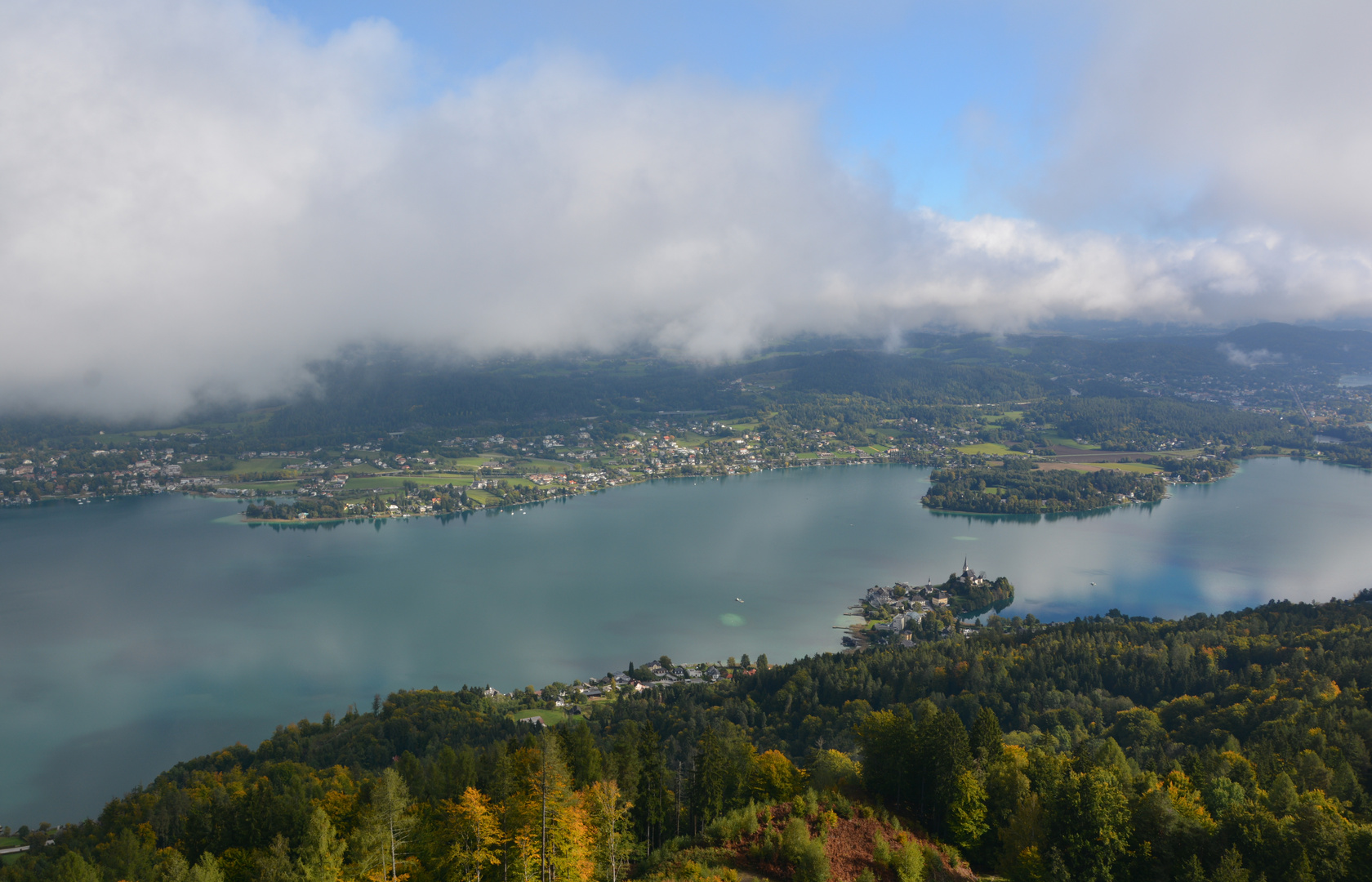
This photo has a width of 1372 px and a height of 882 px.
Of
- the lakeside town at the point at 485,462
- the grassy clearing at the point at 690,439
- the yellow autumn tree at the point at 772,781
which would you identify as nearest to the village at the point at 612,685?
the yellow autumn tree at the point at 772,781

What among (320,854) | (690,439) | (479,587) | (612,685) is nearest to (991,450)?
(690,439)

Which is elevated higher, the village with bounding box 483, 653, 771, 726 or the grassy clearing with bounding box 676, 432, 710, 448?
the grassy clearing with bounding box 676, 432, 710, 448

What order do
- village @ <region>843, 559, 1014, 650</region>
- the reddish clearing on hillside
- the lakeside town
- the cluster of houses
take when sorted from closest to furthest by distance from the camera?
1. the reddish clearing on hillside
2. the cluster of houses
3. village @ <region>843, 559, 1014, 650</region>
4. the lakeside town

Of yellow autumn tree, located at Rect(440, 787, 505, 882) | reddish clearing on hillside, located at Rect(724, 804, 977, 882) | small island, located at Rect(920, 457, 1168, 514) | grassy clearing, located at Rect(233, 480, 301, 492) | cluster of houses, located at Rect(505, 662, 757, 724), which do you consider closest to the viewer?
yellow autumn tree, located at Rect(440, 787, 505, 882)

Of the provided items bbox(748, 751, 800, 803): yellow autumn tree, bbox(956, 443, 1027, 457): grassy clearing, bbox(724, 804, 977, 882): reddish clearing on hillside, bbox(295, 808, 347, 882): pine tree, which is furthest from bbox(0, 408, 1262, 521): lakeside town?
bbox(724, 804, 977, 882): reddish clearing on hillside

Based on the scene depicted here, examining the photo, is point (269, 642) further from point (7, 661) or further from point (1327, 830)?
point (1327, 830)

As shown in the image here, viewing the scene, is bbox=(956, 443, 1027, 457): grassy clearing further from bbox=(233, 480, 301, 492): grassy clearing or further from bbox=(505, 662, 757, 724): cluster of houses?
bbox=(233, 480, 301, 492): grassy clearing

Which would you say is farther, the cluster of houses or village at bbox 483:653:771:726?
the cluster of houses
